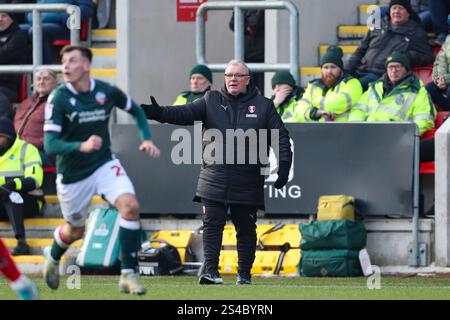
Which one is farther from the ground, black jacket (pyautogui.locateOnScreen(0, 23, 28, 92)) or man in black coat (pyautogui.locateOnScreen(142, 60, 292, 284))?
black jacket (pyautogui.locateOnScreen(0, 23, 28, 92))

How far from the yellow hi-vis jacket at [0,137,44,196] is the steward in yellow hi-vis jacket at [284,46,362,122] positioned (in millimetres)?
2819

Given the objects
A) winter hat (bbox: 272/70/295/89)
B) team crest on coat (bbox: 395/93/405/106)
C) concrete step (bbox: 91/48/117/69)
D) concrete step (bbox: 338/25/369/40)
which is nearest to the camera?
team crest on coat (bbox: 395/93/405/106)

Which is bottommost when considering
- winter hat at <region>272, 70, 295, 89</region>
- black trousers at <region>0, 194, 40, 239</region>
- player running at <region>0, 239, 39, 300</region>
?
black trousers at <region>0, 194, 40, 239</region>

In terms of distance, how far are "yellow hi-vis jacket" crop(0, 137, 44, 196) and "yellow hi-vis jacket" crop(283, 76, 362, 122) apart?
2.82 meters

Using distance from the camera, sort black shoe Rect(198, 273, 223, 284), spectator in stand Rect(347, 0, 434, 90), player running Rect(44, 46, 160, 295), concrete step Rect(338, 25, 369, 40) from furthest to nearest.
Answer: concrete step Rect(338, 25, 369, 40) → spectator in stand Rect(347, 0, 434, 90) → black shoe Rect(198, 273, 223, 284) → player running Rect(44, 46, 160, 295)

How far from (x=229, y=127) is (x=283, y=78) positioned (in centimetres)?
312

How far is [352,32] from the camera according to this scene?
58.6 ft

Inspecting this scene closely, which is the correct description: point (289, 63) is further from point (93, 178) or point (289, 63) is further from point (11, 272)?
point (11, 272)

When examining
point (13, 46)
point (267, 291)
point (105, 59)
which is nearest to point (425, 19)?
point (105, 59)

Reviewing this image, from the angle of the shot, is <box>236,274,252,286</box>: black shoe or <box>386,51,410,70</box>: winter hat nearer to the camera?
<box>236,274,252,286</box>: black shoe

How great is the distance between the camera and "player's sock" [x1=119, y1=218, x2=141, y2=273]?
10.7 m

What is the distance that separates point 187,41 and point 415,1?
2.86 m

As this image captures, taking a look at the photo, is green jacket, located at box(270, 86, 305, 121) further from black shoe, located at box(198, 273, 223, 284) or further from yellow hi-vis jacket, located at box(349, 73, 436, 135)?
Result: black shoe, located at box(198, 273, 223, 284)

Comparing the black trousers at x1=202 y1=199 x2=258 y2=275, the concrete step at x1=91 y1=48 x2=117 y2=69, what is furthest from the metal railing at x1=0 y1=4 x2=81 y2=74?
the black trousers at x1=202 y1=199 x2=258 y2=275
